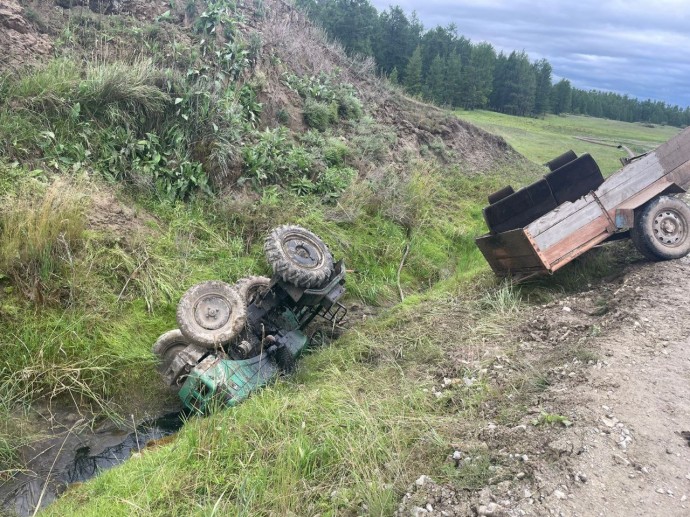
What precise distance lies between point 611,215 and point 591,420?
11.2 feet

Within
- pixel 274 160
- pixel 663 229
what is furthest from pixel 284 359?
pixel 663 229

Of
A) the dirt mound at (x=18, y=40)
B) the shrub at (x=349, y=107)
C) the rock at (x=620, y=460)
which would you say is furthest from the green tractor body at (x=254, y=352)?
the shrub at (x=349, y=107)

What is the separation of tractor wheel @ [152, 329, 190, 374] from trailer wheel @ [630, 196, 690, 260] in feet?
18.3

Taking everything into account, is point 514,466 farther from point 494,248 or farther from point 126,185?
point 126,185

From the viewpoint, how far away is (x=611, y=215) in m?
6.42

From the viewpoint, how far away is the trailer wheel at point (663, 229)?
643cm

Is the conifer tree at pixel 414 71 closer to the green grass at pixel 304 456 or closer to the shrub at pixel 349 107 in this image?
the shrub at pixel 349 107

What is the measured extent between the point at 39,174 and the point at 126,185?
116cm

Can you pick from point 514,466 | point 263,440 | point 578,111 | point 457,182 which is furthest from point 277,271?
point 578,111

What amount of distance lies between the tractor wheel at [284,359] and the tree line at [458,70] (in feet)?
82.6

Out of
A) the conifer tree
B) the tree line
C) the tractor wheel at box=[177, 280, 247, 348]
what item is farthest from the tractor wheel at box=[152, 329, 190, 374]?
the conifer tree

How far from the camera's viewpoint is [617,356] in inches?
184

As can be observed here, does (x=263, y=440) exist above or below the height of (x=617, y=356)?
below

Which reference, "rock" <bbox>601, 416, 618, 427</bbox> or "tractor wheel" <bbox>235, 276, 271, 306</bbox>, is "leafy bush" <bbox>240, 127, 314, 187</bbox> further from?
"rock" <bbox>601, 416, 618, 427</bbox>
